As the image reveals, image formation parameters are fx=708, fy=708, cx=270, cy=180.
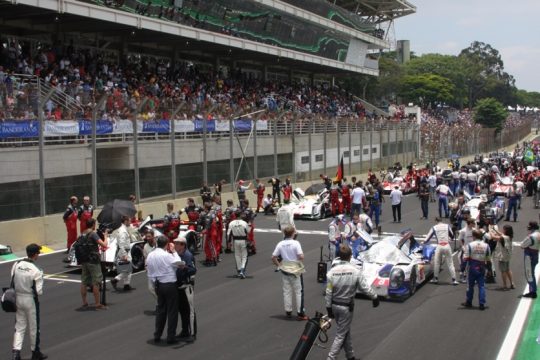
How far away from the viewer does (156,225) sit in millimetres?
17766

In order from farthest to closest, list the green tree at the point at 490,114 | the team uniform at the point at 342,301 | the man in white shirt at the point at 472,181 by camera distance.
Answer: the green tree at the point at 490,114 → the man in white shirt at the point at 472,181 → the team uniform at the point at 342,301

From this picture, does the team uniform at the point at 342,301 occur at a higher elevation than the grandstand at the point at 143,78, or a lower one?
lower

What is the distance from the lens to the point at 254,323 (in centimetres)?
1128

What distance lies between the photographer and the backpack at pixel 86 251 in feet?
39.6

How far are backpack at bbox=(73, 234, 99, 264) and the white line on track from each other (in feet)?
22.1

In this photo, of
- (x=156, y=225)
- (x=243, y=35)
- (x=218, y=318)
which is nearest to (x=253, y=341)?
(x=218, y=318)

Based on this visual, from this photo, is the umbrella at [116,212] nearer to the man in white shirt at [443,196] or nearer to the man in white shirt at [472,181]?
the man in white shirt at [443,196]

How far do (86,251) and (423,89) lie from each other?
104m

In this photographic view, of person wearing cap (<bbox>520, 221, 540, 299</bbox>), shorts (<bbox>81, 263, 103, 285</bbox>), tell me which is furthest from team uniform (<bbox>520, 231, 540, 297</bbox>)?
shorts (<bbox>81, 263, 103, 285</bbox>)

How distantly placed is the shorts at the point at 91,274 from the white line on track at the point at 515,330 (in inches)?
262

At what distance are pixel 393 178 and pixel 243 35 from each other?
1322 centimetres

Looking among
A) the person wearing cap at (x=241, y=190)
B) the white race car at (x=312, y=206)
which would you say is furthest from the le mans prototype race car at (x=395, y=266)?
the person wearing cap at (x=241, y=190)

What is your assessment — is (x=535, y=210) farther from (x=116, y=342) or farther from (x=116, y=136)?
(x=116, y=342)

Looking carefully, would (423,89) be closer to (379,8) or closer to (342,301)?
(379,8)
